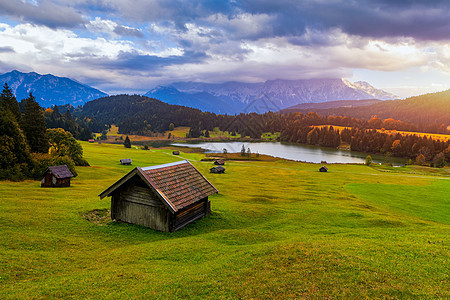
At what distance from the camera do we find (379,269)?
38.8 ft

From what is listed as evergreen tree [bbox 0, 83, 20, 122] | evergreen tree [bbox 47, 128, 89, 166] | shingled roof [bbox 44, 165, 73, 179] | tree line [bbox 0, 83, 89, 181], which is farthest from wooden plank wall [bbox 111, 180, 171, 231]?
evergreen tree [bbox 0, 83, 20, 122]

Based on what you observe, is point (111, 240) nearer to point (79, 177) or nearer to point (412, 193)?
point (79, 177)

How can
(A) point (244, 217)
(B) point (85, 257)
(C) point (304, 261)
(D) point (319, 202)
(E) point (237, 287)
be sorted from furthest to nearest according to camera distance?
(D) point (319, 202), (A) point (244, 217), (B) point (85, 257), (C) point (304, 261), (E) point (237, 287)

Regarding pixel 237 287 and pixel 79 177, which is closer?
pixel 237 287

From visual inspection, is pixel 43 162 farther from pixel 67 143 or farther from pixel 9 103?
pixel 9 103

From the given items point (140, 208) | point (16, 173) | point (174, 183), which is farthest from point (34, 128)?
point (174, 183)

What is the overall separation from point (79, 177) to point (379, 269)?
54.1 meters

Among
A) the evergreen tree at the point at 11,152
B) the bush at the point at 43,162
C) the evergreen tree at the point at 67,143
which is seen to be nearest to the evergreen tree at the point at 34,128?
the evergreen tree at the point at 67,143

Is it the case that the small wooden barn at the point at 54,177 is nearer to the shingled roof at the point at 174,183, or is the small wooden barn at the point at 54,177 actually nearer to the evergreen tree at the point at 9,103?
the shingled roof at the point at 174,183

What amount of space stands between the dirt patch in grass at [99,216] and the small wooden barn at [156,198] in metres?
1.07

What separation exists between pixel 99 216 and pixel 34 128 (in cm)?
4405

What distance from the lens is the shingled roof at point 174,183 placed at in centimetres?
2044

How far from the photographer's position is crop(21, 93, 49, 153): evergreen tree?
52.9 metres

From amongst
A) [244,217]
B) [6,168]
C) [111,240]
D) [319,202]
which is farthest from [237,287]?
[6,168]
